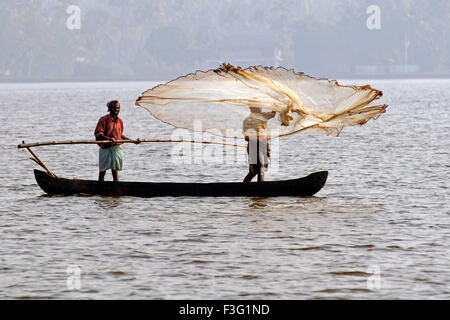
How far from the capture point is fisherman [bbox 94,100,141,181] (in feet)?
58.9

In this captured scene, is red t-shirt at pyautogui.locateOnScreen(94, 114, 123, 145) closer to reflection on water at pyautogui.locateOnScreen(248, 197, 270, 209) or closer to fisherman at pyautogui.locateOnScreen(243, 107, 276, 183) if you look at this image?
fisherman at pyautogui.locateOnScreen(243, 107, 276, 183)

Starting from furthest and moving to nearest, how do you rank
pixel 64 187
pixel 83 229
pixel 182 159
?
pixel 182 159, pixel 64 187, pixel 83 229

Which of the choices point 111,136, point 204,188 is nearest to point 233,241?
point 204,188

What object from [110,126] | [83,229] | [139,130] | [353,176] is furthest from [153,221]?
[139,130]

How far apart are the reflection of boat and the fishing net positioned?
106cm

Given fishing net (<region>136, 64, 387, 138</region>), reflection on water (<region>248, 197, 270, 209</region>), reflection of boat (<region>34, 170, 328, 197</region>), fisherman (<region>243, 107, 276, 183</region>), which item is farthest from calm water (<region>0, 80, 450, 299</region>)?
fishing net (<region>136, 64, 387, 138</region>)

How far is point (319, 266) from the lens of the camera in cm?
1280

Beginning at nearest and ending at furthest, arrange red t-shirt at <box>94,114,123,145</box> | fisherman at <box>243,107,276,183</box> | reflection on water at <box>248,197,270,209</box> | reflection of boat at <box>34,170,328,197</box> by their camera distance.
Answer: fisherman at <box>243,107,276,183</box>
reflection on water at <box>248,197,270,209</box>
red t-shirt at <box>94,114,123,145</box>
reflection of boat at <box>34,170,328,197</box>

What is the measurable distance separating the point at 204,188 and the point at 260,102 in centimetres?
226

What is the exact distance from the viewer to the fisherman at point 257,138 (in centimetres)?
1762

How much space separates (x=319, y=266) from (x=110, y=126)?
661cm

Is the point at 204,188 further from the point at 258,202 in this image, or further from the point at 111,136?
the point at 111,136
